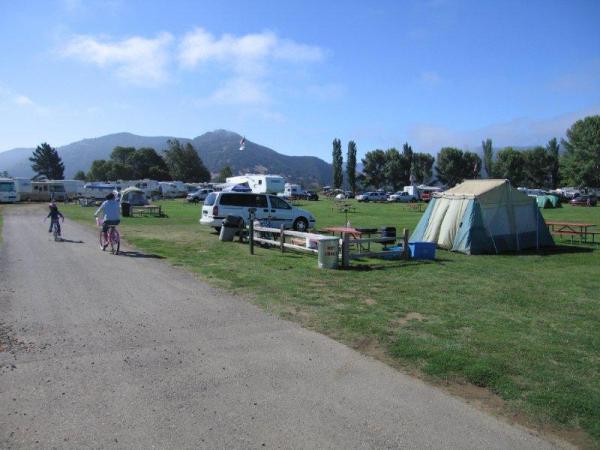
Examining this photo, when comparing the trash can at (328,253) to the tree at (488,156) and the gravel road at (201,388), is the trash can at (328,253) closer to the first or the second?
the gravel road at (201,388)

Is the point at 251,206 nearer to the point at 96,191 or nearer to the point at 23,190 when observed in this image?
the point at 96,191

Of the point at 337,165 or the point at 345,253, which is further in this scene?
the point at 337,165

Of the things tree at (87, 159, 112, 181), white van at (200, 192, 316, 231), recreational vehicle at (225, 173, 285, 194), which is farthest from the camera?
tree at (87, 159, 112, 181)

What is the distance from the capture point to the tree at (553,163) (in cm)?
8775

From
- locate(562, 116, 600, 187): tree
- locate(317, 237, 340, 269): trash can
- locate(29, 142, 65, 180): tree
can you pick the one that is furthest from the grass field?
locate(29, 142, 65, 180): tree

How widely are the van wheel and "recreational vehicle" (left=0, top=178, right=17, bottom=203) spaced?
42430mm

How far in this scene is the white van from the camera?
19016mm

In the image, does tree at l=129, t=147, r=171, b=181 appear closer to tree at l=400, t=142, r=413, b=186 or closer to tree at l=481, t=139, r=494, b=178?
tree at l=400, t=142, r=413, b=186

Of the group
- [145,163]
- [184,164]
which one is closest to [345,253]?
[145,163]

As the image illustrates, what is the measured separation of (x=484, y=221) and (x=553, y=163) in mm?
83737

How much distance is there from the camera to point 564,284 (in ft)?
32.8

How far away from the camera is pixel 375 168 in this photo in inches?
4058

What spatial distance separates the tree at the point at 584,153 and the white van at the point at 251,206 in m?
71.5

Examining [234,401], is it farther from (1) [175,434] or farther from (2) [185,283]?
(2) [185,283]
